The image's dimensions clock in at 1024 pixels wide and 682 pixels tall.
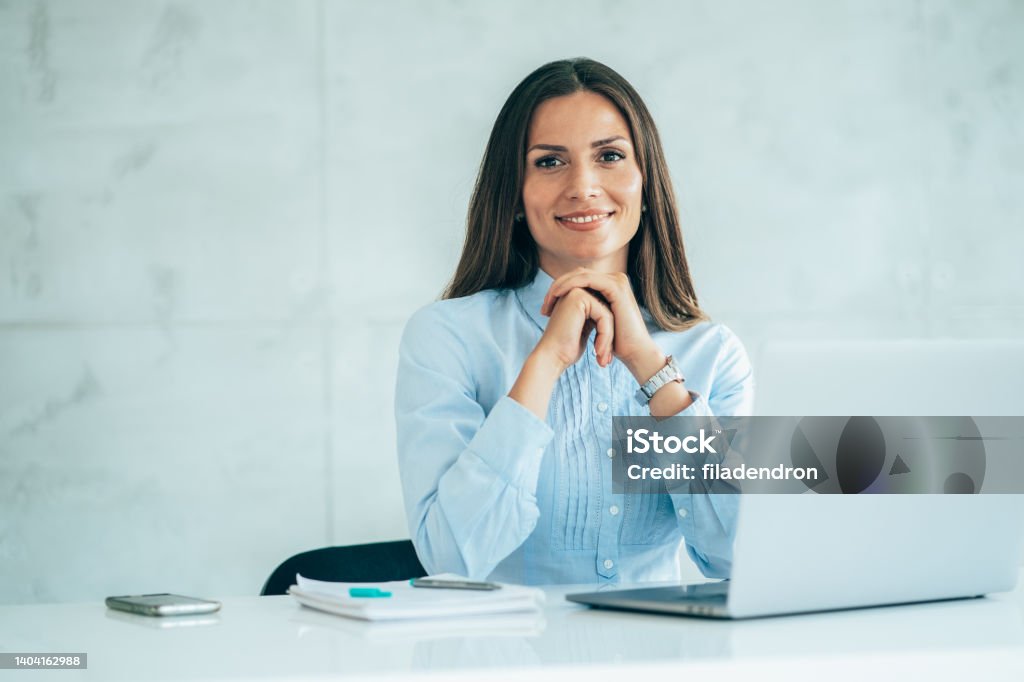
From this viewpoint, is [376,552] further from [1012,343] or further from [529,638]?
[1012,343]

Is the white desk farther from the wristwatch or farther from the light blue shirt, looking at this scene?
the wristwatch

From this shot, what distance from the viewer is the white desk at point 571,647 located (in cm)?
84

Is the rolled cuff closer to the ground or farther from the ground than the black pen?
farther from the ground

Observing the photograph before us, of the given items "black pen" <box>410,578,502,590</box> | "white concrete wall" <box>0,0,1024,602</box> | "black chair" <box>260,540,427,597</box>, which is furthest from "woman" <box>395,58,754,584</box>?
"white concrete wall" <box>0,0,1024,602</box>

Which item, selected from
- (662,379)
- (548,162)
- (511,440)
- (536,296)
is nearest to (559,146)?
(548,162)

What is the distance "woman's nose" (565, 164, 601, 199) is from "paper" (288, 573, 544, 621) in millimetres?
968

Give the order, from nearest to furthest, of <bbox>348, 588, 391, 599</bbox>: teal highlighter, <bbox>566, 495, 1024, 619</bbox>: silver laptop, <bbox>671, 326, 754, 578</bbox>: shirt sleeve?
1. <bbox>566, 495, 1024, 619</bbox>: silver laptop
2. <bbox>348, 588, 391, 599</bbox>: teal highlighter
3. <bbox>671, 326, 754, 578</bbox>: shirt sleeve

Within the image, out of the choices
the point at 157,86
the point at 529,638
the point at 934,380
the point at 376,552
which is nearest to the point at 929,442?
the point at 934,380

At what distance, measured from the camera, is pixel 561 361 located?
1801 millimetres

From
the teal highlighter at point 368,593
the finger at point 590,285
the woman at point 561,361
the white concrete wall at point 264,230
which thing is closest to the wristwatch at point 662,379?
the woman at point 561,361

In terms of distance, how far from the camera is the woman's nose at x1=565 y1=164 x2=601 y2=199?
2.02 metres

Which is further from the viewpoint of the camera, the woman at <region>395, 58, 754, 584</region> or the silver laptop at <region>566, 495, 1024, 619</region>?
the woman at <region>395, 58, 754, 584</region>

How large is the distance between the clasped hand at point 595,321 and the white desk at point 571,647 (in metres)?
0.67

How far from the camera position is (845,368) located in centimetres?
103
